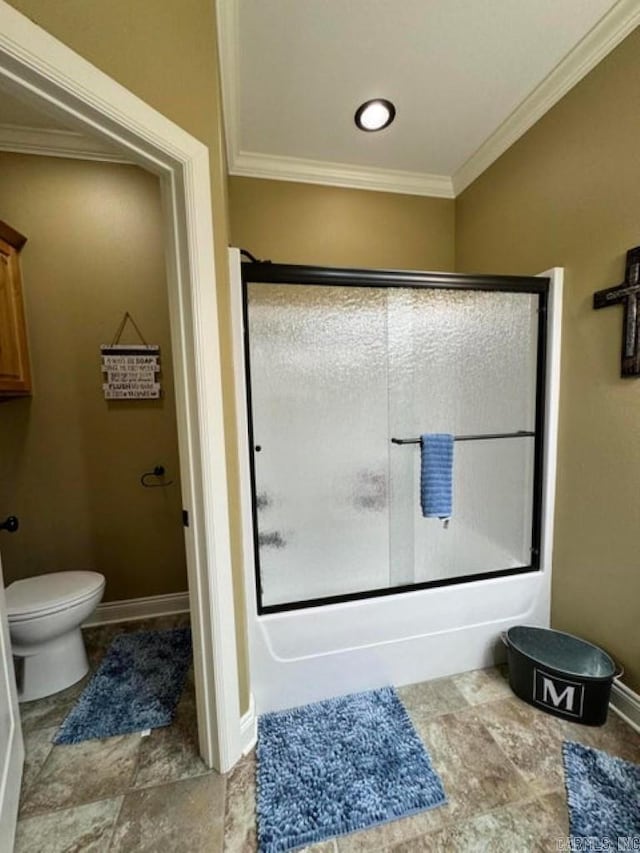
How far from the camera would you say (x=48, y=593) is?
1674 mm

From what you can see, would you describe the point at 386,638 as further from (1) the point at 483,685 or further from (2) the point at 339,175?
(2) the point at 339,175

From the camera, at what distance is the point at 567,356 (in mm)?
1675

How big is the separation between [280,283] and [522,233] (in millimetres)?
1308

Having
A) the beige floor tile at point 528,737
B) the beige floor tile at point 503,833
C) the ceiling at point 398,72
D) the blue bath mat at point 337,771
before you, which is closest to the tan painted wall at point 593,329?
the ceiling at point 398,72

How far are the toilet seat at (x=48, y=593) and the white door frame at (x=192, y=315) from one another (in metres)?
0.78

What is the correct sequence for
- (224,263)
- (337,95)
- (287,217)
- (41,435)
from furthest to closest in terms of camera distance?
(287,217) → (41,435) → (337,95) → (224,263)

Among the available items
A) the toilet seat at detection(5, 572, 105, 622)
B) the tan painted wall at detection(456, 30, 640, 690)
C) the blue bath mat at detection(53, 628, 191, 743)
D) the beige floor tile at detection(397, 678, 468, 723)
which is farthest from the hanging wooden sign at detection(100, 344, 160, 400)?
the tan painted wall at detection(456, 30, 640, 690)

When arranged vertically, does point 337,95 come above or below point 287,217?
above

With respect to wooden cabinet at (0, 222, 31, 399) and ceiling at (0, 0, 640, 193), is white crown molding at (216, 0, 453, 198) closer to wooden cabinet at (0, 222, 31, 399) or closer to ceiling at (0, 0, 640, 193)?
ceiling at (0, 0, 640, 193)

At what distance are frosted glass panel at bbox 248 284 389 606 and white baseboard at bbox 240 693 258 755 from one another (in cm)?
38

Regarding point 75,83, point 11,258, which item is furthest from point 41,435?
point 75,83

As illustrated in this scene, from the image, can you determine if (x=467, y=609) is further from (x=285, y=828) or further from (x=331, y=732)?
(x=285, y=828)

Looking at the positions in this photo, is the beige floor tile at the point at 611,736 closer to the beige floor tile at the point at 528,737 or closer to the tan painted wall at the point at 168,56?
the beige floor tile at the point at 528,737

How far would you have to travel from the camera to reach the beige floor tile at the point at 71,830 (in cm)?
107
